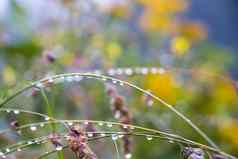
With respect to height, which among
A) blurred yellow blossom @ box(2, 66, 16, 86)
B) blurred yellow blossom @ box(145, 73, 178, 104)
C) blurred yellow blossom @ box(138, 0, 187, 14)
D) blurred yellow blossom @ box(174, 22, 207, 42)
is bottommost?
blurred yellow blossom @ box(145, 73, 178, 104)

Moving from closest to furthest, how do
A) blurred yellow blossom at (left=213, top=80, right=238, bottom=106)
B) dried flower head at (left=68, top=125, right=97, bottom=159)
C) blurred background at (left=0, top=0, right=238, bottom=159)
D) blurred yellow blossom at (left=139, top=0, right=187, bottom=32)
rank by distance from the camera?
dried flower head at (left=68, top=125, right=97, bottom=159) < blurred background at (left=0, top=0, right=238, bottom=159) < blurred yellow blossom at (left=213, top=80, right=238, bottom=106) < blurred yellow blossom at (left=139, top=0, right=187, bottom=32)

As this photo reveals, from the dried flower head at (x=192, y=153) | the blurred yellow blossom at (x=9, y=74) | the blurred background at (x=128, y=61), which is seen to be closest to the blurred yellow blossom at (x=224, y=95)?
the blurred background at (x=128, y=61)

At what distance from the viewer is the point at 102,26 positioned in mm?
1883

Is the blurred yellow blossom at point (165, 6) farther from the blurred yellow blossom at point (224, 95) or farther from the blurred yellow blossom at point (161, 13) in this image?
the blurred yellow blossom at point (224, 95)

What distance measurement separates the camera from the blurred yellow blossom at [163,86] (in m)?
1.49

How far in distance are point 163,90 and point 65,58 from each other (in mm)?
336

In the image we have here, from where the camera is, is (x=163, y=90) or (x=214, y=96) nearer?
(x=163, y=90)

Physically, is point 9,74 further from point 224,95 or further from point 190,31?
point 190,31

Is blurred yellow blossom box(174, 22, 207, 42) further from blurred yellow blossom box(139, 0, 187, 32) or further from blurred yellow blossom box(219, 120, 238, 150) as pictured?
blurred yellow blossom box(219, 120, 238, 150)

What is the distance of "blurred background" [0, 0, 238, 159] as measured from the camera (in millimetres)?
1420

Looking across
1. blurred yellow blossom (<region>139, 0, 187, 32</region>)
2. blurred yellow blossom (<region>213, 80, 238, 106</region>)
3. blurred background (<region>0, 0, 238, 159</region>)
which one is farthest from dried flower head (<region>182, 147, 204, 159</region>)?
blurred yellow blossom (<region>139, 0, 187, 32</region>)

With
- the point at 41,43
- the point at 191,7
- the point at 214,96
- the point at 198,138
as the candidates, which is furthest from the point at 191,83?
the point at 191,7

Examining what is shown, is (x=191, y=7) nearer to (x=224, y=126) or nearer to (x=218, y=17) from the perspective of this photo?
(x=218, y=17)

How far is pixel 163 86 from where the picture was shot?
1507 mm
